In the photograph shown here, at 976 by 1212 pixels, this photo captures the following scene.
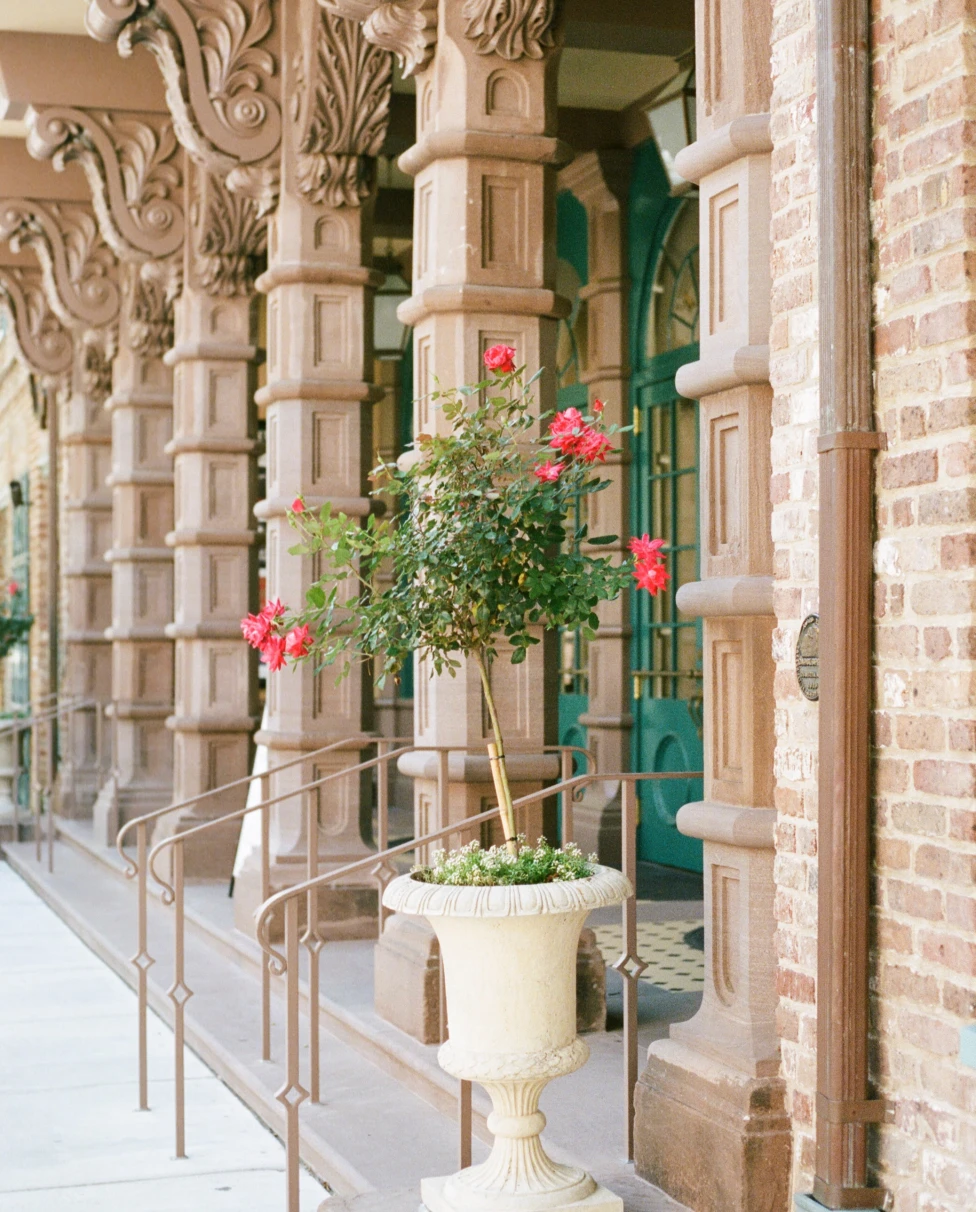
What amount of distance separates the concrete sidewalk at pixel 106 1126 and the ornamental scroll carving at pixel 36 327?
7061 millimetres

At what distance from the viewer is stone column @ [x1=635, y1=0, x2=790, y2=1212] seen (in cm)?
384

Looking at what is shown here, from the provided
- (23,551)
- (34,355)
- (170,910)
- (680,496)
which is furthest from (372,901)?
(23,551)

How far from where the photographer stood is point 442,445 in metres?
4.07

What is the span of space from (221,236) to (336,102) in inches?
81.8

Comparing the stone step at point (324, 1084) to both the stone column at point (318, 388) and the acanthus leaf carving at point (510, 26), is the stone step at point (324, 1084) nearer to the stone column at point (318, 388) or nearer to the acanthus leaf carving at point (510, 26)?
the stone column at point (318, 388)

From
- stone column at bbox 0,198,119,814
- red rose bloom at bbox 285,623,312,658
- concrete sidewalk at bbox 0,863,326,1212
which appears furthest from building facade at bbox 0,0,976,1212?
stone column at bbox 0,198,119,814

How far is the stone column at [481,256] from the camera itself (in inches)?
222

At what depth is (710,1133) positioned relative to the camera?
3.84 m

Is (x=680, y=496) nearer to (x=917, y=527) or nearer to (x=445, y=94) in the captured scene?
(x=445, y=94)

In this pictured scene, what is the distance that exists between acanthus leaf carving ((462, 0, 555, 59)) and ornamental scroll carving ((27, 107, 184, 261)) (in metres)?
4.45

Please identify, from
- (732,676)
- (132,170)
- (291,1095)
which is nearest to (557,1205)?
(291,1095)

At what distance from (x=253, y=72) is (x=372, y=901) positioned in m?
3.77

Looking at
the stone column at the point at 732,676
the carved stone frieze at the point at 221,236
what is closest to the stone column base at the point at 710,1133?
the stone column at the point at 732,676

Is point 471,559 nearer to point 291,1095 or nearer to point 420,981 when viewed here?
point 291,1095
